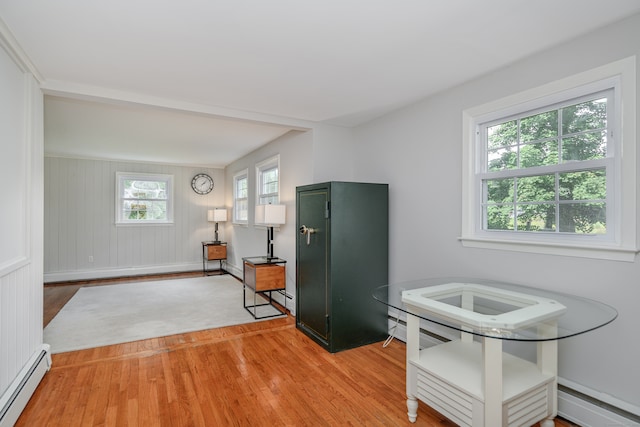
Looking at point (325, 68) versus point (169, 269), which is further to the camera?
point (169, 269)

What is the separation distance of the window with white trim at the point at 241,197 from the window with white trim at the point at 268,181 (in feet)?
2.03

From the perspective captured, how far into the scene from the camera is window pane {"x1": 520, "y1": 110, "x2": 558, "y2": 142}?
7.09 feet

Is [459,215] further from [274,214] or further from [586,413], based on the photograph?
[274,214]

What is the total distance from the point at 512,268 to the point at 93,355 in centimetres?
355

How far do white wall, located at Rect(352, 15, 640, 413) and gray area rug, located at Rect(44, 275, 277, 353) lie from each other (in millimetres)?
2226

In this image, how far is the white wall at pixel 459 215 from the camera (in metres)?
1.79

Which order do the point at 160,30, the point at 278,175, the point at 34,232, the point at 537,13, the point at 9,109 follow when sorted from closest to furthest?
1. the point at 537,13
2. the point at 160,30
3. the point at 9,109
4. the point at 34,232
5. the point at 278,175

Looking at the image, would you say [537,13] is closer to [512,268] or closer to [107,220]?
[512,268]

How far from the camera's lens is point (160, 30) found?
1.89 metres

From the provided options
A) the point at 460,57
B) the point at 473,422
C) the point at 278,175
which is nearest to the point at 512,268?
the point at 473,422

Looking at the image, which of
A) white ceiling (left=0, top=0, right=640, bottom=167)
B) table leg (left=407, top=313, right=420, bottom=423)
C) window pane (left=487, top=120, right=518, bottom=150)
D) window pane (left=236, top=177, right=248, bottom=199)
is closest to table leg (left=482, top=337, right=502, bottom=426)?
table leg (left=407, top=313, right=420, bottom=423)

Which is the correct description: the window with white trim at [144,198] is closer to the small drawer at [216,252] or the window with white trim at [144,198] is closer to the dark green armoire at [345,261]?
the small drawer at [216,252]

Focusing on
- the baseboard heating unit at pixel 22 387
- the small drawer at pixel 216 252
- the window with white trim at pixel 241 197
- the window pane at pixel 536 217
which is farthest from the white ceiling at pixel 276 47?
the small drawer at pixel 216 252

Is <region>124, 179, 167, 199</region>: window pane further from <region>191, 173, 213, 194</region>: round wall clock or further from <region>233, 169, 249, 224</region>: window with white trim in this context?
<region>233, 169, 249, 224</region>: window with white trim
